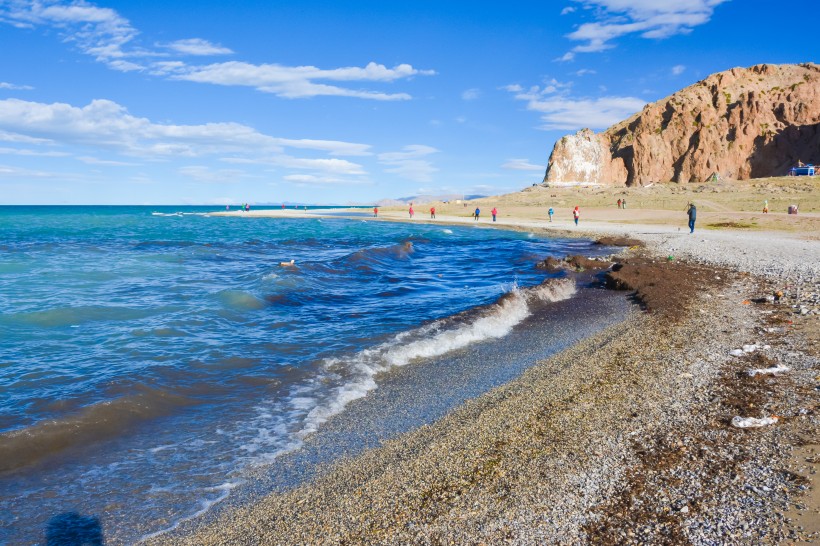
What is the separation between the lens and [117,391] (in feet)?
26.5

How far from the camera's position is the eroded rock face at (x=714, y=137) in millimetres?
85250

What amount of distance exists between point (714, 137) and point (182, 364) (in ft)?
341

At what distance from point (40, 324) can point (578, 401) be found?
13251 millimetres

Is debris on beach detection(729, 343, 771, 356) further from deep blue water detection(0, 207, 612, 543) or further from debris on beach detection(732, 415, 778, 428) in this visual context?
deep blue water detection(0, 207, 612, 543)

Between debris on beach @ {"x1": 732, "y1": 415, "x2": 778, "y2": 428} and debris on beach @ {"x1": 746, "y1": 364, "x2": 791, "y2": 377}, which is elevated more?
debris on beach @ {"x1": 746, "y1": 364, "x2": 791, "y2": 377}

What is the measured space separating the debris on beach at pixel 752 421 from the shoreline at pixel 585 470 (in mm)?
92

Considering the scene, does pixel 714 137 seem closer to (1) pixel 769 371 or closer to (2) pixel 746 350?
(2) pixel 746 350

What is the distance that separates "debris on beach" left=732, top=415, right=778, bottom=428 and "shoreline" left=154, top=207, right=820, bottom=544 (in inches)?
3.6

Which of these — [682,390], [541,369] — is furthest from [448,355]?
[682,390]

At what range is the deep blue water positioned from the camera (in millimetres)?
5629

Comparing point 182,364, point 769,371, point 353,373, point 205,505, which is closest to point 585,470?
point 205,505

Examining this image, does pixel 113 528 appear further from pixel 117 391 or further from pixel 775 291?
pixel 775 291

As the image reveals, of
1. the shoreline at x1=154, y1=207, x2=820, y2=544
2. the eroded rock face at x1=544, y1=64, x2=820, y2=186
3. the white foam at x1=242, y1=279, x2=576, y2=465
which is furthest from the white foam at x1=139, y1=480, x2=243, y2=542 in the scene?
the eroded rock face at x1=544, y1=64, x2=820, y2=186

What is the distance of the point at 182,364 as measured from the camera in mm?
9531
